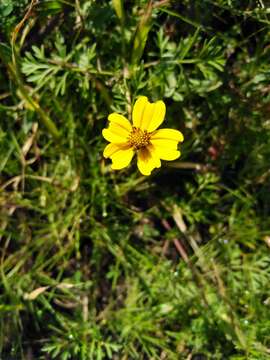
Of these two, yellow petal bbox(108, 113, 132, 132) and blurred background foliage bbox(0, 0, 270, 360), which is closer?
yellow petal bbox(108, 113, 132, 132)

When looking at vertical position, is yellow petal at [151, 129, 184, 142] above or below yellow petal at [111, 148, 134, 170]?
above

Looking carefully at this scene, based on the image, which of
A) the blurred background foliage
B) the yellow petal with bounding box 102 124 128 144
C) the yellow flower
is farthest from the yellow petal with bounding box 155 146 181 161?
the blurred background foliage

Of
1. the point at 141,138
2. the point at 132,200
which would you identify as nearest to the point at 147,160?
the point at 141,138

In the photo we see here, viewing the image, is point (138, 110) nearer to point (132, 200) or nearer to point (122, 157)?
point (122, 157)

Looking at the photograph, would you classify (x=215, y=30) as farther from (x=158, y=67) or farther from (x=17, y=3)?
(x=17, y=3)

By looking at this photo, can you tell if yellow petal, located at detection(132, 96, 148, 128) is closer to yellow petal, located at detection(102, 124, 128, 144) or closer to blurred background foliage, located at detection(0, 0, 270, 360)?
yellow petal, located at detection(102, 124, 128, 144)

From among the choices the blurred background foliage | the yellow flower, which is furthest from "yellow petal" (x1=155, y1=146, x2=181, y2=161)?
the blurred background foliage

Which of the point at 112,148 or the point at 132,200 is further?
the point at 132,200

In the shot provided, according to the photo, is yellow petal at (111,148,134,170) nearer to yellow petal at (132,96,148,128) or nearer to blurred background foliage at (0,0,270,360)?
yellow petal at (132,96,148,128)
